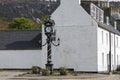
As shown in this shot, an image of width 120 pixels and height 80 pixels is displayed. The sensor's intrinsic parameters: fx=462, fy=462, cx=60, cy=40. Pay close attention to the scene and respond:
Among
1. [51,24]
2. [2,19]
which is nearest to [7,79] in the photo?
[51,24]

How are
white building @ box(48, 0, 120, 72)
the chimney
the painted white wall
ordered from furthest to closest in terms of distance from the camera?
1. the painted white wall
2. the chimney
3. white building @ box(48, 0, 120, 72)

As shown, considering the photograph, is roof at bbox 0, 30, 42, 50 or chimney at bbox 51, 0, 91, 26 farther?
roof at bbox 0, 30, 42, 50

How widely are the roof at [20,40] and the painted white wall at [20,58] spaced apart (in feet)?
2.31

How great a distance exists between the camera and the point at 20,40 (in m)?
60.6

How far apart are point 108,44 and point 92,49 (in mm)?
8026

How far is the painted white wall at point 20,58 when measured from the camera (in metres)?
57.9

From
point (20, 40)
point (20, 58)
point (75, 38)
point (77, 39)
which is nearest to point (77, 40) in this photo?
point (77, 39)

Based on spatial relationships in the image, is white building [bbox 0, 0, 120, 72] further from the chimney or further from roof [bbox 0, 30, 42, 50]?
roof [bbox 0, 30, 42, 50]

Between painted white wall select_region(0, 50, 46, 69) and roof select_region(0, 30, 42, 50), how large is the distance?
2.31 feet

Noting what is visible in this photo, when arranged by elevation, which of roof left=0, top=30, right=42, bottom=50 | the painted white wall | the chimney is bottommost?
the painted white wall

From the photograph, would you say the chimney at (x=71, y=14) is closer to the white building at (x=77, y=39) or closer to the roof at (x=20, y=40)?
the white building at (x=77, y=39)

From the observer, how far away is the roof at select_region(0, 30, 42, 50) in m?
58.9

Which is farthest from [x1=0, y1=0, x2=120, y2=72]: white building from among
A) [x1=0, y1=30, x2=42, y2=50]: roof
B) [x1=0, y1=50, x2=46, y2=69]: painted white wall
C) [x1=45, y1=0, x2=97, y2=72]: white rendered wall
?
[x1=0, y1=30, x2=42, y2=50]: roof

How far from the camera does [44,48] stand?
56406 mm
